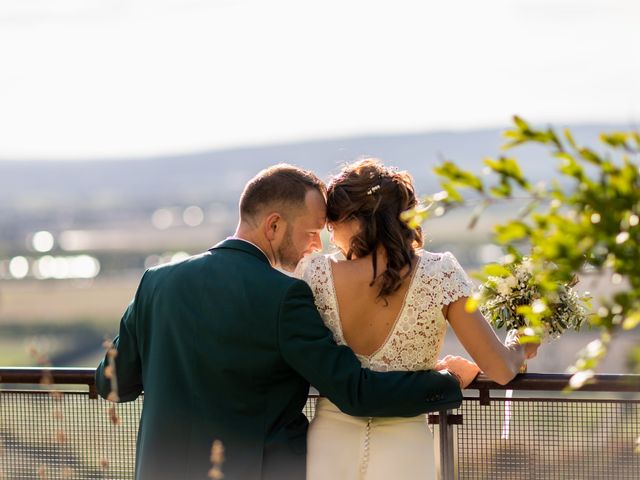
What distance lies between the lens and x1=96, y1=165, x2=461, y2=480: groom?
4.20 meters

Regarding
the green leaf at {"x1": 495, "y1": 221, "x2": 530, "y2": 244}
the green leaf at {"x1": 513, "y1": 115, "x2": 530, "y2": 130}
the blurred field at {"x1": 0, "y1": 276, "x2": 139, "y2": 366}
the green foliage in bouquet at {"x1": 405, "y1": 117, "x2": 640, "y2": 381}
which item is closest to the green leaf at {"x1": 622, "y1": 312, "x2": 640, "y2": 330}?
the green foliage in bouquet at {"x1": 405, "y1": 117, "x2": 640, "y2": 381}

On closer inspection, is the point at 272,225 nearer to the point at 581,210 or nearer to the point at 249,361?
the point at 249,361

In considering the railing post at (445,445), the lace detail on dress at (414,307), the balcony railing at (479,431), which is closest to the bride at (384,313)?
the lace detail on dress at (414,307)

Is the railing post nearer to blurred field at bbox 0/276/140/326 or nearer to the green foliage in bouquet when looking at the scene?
the green foliage in bouquet

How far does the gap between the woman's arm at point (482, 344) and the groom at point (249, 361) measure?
0.17 meters

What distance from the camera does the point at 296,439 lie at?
4395mm

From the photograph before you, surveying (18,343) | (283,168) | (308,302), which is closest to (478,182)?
(308,302)

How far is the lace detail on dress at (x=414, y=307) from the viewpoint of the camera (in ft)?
14.3

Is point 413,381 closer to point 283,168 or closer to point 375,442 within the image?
point 375,442

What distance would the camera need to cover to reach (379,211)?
4414 mm

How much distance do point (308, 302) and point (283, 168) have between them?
0.58 meters

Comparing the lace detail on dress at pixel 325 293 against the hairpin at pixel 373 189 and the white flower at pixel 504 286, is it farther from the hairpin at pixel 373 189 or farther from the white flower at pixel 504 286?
the white flower at pixel 504 286

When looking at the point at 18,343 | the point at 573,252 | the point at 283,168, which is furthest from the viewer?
the point at 18,343

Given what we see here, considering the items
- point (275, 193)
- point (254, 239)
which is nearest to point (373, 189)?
point (275, 193)
